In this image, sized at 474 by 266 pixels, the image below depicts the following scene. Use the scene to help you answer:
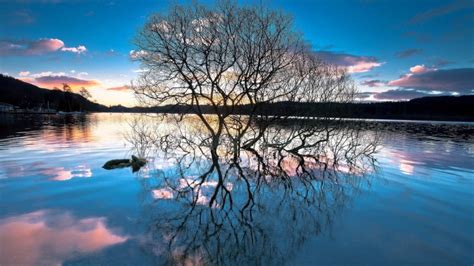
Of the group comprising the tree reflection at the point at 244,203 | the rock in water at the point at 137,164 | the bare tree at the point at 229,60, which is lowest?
the tree reflection at the point at 244,203

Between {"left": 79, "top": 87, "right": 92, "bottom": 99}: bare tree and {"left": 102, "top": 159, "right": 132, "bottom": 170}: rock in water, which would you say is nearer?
{"left": 102, "top": 159, "right": 132, "bottom": 170}: rock in water

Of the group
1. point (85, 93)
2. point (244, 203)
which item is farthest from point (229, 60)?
point (85, 93)

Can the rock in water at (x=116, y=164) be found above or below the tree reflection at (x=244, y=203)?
above

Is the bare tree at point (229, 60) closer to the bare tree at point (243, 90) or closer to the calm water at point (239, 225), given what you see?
the bare tree at point (243, 90)

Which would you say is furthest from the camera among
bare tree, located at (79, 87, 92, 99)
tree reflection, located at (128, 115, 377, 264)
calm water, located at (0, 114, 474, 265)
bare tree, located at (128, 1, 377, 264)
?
bare tree, located at (79, 87, 92, 99)

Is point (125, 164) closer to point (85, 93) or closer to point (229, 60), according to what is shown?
point (229, 60)

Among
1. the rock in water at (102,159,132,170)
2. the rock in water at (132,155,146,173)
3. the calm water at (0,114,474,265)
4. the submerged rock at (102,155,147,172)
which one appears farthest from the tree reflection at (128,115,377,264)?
the rock in water at (102,159,132,170)

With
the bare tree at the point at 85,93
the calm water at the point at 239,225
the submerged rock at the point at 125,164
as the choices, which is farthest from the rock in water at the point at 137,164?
the bare tree at the point at 85,93

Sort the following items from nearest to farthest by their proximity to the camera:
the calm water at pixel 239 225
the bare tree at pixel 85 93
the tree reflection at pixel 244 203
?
the calm water at pixel 239 225
the tree reflection at pixel 244 203
the bare tree at pixel 85 93

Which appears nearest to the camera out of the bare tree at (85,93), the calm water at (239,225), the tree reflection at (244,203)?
the calm water at (239,225)

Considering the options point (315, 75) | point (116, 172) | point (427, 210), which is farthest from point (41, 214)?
point (315, 75)

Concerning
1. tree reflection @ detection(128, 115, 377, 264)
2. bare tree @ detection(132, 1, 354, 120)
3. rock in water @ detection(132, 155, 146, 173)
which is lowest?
tree reflection @ detection(128, 115, 377, 264)

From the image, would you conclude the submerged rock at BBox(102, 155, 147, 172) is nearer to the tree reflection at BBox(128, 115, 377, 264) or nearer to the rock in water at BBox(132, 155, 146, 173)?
the rock in water at BBox(132, 155, 146, 173)

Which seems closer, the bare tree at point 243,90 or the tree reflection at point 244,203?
the tree reflection at point 244,203
